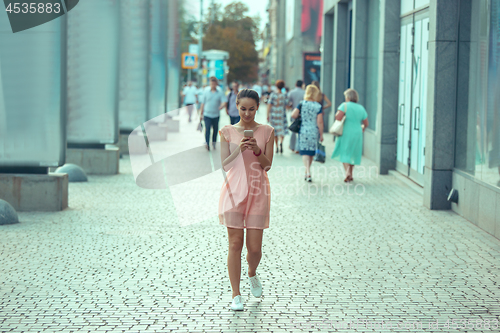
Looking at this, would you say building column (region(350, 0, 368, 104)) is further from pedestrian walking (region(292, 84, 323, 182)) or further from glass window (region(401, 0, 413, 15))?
pedestrian walking (region(292, 84, 323, 182))

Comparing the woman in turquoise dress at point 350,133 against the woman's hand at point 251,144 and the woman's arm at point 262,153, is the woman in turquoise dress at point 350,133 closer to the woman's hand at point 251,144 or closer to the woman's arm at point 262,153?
the woman's arm at point 262,153

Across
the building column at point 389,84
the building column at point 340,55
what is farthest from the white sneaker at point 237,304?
the building column at point 340,55

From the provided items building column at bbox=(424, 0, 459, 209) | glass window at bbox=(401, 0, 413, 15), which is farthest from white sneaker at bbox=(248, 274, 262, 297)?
glass window at bbox=(401, 0, 413, 15)

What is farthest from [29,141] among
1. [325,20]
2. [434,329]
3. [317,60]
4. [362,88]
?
[317,60]

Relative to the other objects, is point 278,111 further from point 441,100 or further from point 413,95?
point 441,100

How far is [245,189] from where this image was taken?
493 centimetres

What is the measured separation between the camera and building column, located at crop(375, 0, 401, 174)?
13.3m

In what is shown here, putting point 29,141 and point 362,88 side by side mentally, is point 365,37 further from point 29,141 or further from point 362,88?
point 29,141

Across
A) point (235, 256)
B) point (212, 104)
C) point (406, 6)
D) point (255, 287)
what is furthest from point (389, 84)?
point (235, 256)

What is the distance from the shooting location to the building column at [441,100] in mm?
9109

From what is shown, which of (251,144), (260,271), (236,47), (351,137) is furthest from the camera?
(236,47)

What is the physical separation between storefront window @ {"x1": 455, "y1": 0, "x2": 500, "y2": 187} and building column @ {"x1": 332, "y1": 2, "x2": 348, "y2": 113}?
11.9m

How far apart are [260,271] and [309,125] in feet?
21.1

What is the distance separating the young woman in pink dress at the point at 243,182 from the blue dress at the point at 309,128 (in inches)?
283
